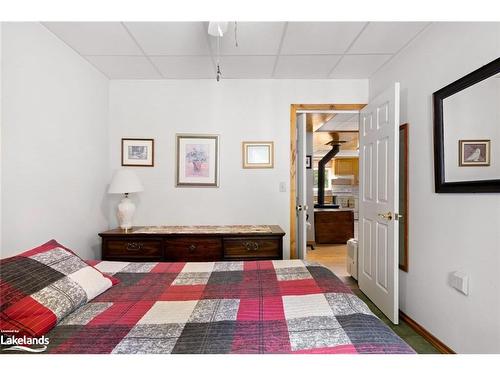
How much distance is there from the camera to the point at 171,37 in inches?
86.6

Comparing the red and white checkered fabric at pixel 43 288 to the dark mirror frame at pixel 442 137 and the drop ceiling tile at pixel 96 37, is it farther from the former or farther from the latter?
the dark mirror frame at pixel 442 137

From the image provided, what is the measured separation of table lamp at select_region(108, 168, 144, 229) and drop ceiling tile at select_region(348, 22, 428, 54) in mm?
2384

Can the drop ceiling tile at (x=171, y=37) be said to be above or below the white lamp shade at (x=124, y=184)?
above

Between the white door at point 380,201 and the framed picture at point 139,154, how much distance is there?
2.36m

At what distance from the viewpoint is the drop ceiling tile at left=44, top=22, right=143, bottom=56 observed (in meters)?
2.03

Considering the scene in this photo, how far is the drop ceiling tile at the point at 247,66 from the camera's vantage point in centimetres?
256

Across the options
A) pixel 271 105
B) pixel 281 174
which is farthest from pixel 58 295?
pixel 271 105

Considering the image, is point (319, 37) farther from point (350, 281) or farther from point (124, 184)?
point (350, 281)

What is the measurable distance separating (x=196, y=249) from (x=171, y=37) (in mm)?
1838

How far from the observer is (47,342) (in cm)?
88

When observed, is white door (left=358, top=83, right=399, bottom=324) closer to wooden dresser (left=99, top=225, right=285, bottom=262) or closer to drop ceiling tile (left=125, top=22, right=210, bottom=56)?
wooden dresser (left=99, top=225, right=285, bottom=262)

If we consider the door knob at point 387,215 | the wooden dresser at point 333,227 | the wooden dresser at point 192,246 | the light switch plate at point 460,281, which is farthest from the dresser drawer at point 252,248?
the wooden dresser at point 333,227

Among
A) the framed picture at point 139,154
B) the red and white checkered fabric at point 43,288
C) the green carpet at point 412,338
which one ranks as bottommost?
the green carpet at point 412,338

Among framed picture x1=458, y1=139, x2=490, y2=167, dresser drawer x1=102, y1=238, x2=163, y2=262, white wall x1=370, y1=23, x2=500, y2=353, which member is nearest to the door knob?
white wall x1=370, y1=23, x2=500, y2=353
